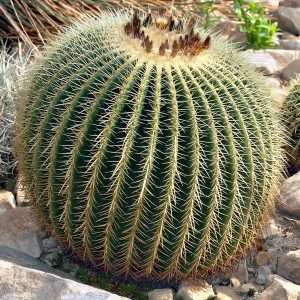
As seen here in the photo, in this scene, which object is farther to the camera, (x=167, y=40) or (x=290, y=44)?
(x=290, y=44)

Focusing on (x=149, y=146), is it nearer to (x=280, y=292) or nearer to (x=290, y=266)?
(x=280, y=292)

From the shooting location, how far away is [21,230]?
3.38 m

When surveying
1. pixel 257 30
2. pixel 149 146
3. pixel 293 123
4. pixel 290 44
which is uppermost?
pixel 149 146

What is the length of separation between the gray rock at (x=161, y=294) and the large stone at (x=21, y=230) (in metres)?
0.56

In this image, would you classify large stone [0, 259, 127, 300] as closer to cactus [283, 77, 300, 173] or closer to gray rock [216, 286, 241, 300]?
gray rock [216, 286, 241, 300]

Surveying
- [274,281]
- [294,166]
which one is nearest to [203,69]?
[274,281]

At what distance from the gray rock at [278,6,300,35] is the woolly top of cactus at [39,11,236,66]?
129 inches

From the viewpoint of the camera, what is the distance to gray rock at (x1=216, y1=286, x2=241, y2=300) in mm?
3096

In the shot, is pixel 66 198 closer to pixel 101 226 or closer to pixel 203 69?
pixel 101 226

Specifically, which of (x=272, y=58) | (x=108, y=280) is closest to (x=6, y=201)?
(x=108, y=280)

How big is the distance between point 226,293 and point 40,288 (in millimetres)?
820

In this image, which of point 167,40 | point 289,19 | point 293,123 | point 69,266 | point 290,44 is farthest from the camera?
point 289,19

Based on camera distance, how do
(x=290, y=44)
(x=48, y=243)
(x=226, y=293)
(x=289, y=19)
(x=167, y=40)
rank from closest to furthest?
(x=167, y=40), (x=226, y=293), (x=48, y=243), (x=290, y=44), (x=289, y=19)

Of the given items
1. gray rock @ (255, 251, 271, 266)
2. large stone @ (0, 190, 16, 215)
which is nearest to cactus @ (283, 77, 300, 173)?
gray rock @ (255, 251, 271, 266)
